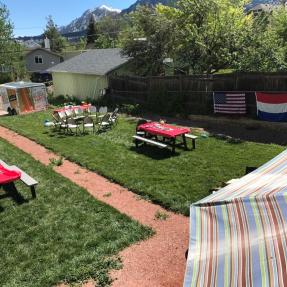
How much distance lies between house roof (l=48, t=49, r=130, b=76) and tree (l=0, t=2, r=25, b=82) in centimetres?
2066

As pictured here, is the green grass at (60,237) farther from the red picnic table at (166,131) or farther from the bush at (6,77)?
the bush at (6,77)

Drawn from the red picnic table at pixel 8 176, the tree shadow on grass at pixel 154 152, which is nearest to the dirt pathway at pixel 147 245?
the red picnic table at pixel 8 176

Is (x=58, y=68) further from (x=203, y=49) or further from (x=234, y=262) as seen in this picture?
(x=234, y=262)

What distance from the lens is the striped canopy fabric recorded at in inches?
140

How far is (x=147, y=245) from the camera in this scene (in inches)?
280

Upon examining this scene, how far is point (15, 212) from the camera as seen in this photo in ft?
28.7

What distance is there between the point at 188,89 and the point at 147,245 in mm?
12871

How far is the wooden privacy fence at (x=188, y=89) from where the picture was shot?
52.4ft

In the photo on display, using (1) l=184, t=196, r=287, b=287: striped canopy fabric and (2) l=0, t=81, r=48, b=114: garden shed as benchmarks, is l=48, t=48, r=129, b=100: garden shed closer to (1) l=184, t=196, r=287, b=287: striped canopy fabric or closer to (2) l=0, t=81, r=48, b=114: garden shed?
(2) l=0, t=81, r=48, b=114: garden shed

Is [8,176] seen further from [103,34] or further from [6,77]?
[103,34]

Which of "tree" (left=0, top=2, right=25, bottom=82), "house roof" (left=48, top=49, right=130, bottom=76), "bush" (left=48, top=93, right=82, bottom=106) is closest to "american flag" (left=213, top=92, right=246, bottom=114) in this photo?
"house roof" (left=48, top=49, right=130, bottom=76)

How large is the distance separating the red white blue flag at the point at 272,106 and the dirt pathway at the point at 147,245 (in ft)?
25.8

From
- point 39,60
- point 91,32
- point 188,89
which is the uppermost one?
point 91,32

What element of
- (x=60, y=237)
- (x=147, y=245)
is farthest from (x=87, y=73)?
(x=147, y=245)
